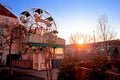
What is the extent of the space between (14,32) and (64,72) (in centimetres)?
789

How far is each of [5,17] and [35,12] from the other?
27.1m

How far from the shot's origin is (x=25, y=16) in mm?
Answer: 9445

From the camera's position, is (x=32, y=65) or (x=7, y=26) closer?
(x=7, y=26)

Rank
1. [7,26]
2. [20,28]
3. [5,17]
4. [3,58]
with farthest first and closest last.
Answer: [5,17] < [3,58] < [7,26] < [20,28]

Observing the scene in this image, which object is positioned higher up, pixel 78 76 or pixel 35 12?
pixel 35 12

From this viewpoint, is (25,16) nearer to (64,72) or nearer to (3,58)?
(64,72)

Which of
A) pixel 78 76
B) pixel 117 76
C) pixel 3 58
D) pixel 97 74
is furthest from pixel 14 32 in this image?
pixel 3 58

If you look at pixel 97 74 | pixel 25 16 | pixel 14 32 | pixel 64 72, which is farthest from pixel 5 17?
pixel 97 74

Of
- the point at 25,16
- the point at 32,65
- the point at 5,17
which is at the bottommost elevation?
→ the point at 32,65

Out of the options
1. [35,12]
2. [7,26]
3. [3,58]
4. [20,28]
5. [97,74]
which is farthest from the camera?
[3,58]

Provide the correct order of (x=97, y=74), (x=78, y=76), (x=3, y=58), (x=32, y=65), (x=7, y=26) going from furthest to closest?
(x=3, y=58)
(x=32, y=65)
(x=7, y=26)
(x=78, y=76)
(x=97, y=74)

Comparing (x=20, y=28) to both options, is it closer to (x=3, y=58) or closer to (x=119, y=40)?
(x=3, y=58)

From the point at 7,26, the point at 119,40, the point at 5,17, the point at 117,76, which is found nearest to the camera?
the point at 117,76

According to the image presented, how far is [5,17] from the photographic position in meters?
33.5
